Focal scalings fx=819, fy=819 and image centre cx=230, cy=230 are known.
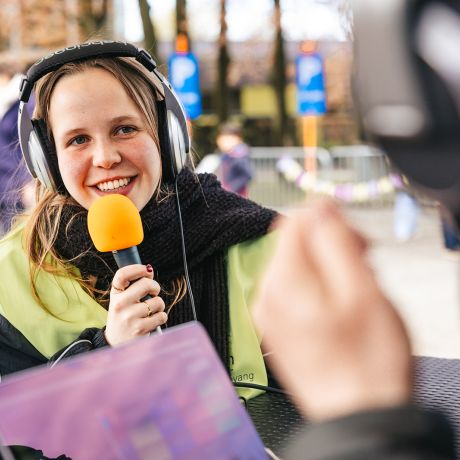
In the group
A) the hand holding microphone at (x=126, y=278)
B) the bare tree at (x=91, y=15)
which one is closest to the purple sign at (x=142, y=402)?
the hand holding microphone at (x=126, y=278)

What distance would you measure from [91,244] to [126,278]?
14.7 inches

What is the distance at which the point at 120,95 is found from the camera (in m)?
1.51

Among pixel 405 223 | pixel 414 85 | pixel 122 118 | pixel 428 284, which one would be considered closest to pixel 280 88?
pixel 405 223

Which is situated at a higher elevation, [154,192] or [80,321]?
[154,192]

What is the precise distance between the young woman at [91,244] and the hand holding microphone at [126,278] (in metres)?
0.17

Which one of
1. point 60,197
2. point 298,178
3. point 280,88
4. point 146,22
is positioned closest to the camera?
point 60,197

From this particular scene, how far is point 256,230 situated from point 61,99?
452mm

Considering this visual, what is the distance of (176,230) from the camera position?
163cm

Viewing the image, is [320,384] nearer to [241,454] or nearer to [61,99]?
[241,454]

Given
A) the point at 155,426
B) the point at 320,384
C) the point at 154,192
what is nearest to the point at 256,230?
the point at 154,192

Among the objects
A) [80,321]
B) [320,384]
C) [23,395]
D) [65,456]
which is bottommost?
[80,321]

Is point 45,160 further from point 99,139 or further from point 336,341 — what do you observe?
point 336,341

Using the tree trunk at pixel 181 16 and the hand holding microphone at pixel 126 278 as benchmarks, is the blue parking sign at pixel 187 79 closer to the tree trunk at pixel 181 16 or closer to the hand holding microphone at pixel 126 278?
the tree trunk at pixel 181 16

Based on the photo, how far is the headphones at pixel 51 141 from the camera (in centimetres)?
147
